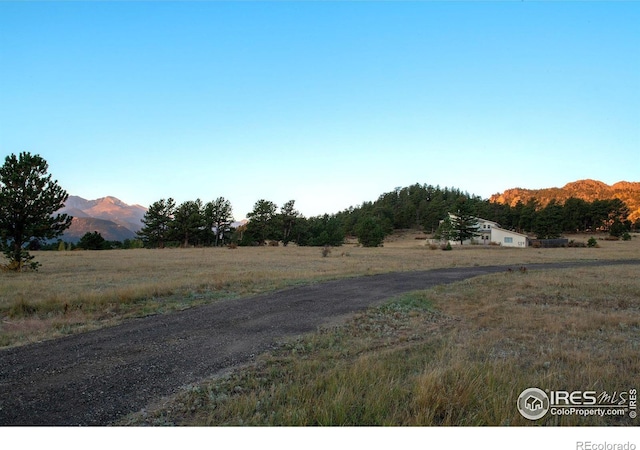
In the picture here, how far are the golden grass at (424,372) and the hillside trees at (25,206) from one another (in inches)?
936

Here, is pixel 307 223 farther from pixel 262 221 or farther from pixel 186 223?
pixel 186 223

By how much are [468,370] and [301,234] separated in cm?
8998

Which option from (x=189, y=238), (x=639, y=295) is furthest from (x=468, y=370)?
(x=189, y=238)

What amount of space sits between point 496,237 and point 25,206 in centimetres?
8089

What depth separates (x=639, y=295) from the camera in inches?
528

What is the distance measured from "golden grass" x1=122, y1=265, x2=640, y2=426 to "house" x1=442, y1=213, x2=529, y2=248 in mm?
71685

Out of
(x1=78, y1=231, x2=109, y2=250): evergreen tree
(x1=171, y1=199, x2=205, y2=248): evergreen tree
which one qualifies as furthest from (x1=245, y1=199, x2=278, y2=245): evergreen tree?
(x1=78, y1=231, x2=109, y2=250): evergreen tree

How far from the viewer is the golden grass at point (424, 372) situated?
13.0 feet

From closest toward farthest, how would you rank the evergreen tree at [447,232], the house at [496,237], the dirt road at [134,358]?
the dirt road at [134,358]
the evergreen tree at [447,232]
the house at [496,237]

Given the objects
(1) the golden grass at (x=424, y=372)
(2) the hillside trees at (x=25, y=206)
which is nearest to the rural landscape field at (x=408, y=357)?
(1) the golden grass at (x=424, y=372)

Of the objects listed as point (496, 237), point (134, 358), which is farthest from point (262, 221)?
point (134, 358)

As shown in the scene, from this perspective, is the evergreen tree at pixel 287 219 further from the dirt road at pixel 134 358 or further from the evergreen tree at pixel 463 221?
the dirt road at pixel 134 358

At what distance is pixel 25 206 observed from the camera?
22.8m

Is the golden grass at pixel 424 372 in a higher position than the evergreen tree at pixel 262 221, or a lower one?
lower
